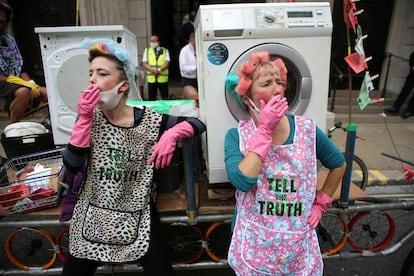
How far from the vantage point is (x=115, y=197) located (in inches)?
71.8

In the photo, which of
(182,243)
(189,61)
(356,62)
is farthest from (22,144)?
(189,61)

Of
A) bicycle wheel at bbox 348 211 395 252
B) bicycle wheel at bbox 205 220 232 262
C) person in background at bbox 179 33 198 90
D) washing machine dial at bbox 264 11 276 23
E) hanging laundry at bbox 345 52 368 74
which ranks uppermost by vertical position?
washing machine dial at bbox 264 11 276 23

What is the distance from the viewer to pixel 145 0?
304 inches

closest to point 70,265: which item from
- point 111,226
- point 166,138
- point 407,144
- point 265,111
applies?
point 111,226

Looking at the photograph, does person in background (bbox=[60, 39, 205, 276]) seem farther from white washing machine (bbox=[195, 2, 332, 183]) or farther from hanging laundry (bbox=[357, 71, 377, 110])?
hanging laundry (bbox=[357, 71, 377, 110])

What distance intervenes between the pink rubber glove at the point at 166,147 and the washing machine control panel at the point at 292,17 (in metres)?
1.05

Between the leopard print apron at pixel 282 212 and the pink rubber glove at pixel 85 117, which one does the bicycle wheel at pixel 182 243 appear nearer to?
the leopard print apron at pixel 282 212

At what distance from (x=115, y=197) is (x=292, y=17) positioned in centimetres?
179

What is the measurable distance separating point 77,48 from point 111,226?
7.67 ft

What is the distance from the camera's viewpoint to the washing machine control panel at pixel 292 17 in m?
2.20

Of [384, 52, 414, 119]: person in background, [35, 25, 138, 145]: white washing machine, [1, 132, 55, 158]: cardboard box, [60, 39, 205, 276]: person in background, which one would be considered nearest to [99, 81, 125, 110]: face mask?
[60, 39, 205, 276]: person in background

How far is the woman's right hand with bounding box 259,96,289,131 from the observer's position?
1.45m

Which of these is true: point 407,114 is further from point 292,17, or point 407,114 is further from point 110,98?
point 110,98

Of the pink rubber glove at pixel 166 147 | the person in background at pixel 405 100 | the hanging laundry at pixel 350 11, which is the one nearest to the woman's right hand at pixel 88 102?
the pink rubber glove at pixel 166 147
